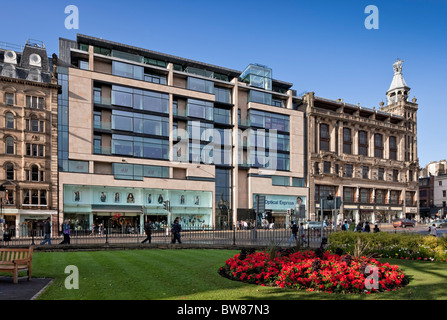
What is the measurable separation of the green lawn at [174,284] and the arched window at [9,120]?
33625mm

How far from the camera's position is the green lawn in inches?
319

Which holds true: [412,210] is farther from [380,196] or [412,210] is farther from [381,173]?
[381,173]

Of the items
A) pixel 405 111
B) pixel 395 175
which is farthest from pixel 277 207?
pixel 405 111

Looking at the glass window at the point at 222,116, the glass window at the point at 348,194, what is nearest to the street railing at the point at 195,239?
the glass window at the point at 222,116

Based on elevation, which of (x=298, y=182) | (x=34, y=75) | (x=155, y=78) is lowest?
(x=298, y=182)

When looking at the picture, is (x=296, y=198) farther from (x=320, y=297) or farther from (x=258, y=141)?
(x=320, y=297)

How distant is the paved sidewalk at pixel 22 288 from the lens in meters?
8.05

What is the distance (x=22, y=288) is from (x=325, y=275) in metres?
8.07

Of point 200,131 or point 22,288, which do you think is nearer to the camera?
point 22,288

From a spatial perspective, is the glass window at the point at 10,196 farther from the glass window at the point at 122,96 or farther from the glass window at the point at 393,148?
the glass window at the point at 393,148

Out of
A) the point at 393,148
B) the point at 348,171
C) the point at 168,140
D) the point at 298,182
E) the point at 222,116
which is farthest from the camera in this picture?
the point at 393,148

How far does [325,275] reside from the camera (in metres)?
8.85

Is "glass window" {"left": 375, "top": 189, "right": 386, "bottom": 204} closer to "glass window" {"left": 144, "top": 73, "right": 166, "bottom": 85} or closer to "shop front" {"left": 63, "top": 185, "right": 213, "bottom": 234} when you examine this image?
"shop front" {"left": 63, "top": 185, "right": 213, "bottom": 234}
